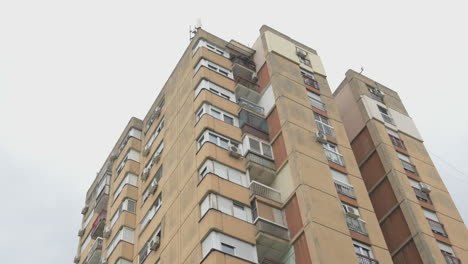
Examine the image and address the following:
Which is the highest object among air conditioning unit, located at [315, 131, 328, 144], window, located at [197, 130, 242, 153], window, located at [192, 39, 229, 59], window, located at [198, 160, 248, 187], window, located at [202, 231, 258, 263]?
window, located at [192, 39, 229, 59]

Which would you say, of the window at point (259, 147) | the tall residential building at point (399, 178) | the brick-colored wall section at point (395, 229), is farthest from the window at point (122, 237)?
the brick-colored wall section at point (395, 229)

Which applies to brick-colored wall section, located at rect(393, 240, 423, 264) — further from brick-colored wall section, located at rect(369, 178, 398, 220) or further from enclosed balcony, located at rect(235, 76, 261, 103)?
enclosed balcony, located at rect(235, 76, 261, 103)

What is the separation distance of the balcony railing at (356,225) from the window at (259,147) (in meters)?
5.84

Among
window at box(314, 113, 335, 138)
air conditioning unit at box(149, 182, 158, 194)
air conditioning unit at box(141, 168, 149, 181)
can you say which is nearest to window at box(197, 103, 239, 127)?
window at box(314, 113, 335, 138)

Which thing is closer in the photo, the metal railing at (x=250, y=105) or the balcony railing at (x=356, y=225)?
the balcony railing at (x=356, y=225)

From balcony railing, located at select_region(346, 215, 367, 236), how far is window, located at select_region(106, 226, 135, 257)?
48.1 feet

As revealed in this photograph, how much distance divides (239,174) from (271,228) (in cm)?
434

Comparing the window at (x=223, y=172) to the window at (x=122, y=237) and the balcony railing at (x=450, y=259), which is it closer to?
the window at (x=122, y=237)

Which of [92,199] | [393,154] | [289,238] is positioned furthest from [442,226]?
[92,199]

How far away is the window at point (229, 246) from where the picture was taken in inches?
1105

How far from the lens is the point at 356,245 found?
28891mm

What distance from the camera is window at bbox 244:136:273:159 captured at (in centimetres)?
3378

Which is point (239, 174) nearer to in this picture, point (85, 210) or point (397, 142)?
point (397, 142)

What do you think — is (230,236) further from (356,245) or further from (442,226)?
(442,226)
